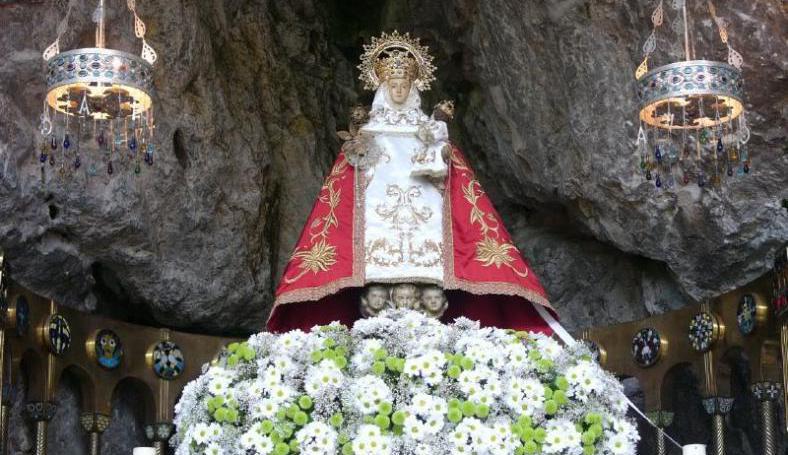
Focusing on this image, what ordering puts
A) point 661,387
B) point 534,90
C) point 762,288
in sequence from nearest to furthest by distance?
point 762,288 < point 661,387 < point 534,90

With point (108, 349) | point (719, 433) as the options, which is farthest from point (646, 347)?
point (108, 349)

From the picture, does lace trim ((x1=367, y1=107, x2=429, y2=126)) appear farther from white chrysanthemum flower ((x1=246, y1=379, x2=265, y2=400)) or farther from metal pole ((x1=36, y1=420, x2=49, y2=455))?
white chrysanthemum flower ((x1=246, y1=379, x2=265, y2=400))

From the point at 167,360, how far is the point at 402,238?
5.91 feet

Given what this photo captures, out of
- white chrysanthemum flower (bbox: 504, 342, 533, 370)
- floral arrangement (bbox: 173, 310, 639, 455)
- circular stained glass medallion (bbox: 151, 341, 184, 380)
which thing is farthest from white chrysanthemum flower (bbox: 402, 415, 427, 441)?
circular stained glass medallion (bbox: 151, 341, 184, 380)

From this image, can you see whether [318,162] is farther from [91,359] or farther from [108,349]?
[91,359]

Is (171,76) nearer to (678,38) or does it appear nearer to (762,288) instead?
(678,38)

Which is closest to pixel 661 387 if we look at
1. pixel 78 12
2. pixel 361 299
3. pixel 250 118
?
pixel 361 299

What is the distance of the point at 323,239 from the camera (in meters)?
7.46

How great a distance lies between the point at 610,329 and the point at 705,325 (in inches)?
30.1

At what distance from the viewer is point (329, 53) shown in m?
9.97

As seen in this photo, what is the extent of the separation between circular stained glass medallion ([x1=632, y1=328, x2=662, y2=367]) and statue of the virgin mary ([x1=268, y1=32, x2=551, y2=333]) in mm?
951

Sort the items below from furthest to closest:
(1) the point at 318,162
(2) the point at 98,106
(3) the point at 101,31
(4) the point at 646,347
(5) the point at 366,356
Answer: (1) the point at 318,162
(4) the point at 646,347
(2) the point at 98,106
(3) the point at 101,31
(5) the point at 366,356

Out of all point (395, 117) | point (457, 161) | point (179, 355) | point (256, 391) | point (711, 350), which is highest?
point (395, 117)

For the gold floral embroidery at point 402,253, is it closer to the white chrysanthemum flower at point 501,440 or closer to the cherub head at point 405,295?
the cherub head at point 405,295
